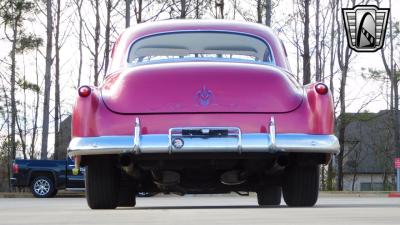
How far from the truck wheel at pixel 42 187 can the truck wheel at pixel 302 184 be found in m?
16.0

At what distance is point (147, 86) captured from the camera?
6.87 m

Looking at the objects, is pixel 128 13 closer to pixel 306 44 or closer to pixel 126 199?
pixel 306 44

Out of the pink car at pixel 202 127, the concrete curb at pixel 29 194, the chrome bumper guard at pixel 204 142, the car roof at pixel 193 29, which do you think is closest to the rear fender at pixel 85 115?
the pink car at pixel 202 127

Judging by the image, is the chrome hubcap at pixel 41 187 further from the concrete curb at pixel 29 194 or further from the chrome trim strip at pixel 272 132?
the chrome trim strip at pixel 272 132

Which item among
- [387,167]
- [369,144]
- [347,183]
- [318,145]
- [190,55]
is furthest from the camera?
[347,183]

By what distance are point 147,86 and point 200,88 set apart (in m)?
0.47

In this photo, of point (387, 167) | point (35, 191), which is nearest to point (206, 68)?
point (35, 191)

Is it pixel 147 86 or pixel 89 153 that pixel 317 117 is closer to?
pixel 147 86

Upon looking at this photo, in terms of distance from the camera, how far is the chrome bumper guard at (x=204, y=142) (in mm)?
6477

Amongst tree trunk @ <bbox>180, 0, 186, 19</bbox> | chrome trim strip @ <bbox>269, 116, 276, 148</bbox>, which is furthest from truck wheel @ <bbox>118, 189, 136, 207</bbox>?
tree trunk @ <bbox>180, 0, 186, 19</bbox>

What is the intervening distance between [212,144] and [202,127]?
Result: 213 millimetres

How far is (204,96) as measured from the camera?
6.81m

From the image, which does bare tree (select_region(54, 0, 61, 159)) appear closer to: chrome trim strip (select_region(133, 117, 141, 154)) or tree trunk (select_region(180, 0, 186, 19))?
tree trunk (select_region(180, 0, 186, 19))

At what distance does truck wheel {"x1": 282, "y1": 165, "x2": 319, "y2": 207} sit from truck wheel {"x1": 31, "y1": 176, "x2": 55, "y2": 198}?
1598cm
